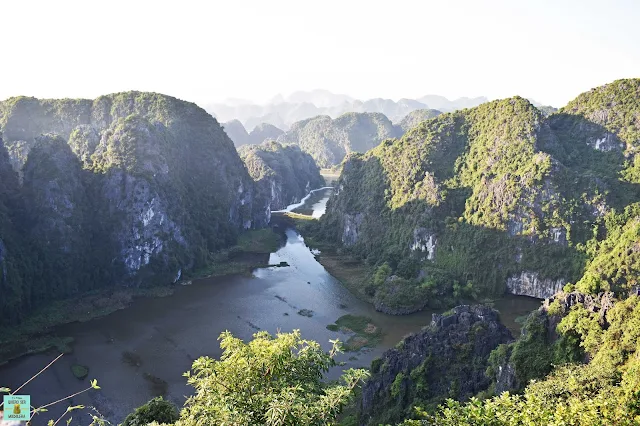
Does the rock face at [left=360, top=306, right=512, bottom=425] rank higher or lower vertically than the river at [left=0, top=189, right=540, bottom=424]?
higher

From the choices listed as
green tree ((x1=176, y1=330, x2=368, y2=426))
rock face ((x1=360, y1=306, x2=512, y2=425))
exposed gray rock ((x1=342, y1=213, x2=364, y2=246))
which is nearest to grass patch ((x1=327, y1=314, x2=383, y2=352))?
rock face ((x1=360, y1=306, x2=512, y2=425))

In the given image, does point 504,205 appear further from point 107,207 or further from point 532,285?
point 107,207

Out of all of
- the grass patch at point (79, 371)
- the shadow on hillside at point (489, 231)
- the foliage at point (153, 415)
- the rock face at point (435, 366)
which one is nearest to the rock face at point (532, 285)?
the shadow on hillside at point (489, 231)

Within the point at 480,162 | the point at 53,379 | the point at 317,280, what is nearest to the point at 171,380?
the point at 53,379

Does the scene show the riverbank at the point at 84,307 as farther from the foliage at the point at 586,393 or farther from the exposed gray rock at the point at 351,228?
the foliage at the point at 586,393

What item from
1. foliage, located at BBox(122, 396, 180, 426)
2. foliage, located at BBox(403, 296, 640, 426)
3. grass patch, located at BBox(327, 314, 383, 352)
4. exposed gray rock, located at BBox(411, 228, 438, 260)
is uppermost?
foliage, located at BBox(403, 296, 640, 426)

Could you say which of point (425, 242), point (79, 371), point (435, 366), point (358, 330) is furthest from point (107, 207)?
point (435, 366)

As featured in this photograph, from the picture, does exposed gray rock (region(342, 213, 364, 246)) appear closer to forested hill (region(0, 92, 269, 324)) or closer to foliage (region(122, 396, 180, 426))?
forested hill (region(0, 92, 269, 324))
